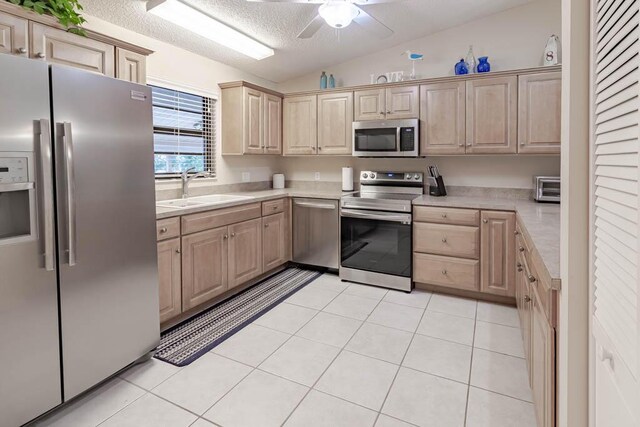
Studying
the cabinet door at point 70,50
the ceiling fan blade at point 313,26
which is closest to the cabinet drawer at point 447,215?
the ceiling fan blade at point 313,26

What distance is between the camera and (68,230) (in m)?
1.69

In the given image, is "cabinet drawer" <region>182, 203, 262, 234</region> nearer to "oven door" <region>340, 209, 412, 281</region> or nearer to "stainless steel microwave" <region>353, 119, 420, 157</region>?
"oven door" <region>340, 209, 412, 281</region>

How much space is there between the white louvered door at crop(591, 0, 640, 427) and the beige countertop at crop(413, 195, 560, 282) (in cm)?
31

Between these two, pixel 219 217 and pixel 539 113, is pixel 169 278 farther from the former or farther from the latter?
pixel 539 113

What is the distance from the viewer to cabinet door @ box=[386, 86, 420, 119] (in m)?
3.59

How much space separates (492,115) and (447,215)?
1012mm

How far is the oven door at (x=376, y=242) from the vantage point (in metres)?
3.42

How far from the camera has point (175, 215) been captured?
257 centimetres

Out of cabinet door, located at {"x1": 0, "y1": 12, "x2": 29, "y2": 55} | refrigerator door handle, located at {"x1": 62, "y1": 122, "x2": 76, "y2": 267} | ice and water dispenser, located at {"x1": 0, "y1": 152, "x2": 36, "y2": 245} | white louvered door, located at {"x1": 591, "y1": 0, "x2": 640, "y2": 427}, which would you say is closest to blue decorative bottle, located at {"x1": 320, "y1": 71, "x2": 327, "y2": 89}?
cabinet door, located at {"x1": 0, "y1": 12, "x2": 29, "y2": 55}

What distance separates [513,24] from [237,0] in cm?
260

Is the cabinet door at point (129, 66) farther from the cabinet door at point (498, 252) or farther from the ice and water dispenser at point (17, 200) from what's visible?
the cabinet door at point (498, 252)

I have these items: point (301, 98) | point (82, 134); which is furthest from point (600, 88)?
point (301, 98)

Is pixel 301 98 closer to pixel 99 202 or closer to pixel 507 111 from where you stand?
pixel 507 111

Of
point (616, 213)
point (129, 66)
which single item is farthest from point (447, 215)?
point (129, 66)
